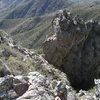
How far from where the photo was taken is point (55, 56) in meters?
51.3

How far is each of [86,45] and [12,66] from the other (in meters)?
28.7

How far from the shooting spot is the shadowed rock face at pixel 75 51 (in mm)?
51500

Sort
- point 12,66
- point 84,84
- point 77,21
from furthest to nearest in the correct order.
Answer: point 77,21, point 84,84, point 12,66

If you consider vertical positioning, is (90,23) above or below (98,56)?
above

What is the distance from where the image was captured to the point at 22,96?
18.9 meters

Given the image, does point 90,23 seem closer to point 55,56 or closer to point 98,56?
point 98,56

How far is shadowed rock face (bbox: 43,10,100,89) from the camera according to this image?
2028 inches

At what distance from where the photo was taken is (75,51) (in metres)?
52.5

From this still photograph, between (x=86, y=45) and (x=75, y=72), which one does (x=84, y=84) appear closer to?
(x=75, y=72)

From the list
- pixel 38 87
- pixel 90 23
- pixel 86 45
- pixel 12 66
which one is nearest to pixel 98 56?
pixel 86 45

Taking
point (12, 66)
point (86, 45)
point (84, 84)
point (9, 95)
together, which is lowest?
point (84, 84)

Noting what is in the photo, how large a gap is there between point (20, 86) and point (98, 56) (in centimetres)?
3519

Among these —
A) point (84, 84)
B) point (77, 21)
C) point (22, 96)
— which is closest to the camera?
point (22, 96)

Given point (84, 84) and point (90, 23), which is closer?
point (84, 84)
